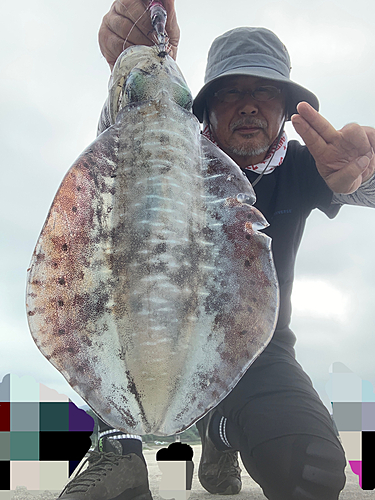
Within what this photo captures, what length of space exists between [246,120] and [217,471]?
276 centimetres

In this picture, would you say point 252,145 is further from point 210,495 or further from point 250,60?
point 210,495

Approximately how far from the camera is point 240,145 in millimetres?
2779

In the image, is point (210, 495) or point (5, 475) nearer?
point (5, 475)

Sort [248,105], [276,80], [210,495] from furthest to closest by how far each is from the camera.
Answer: [210,495] → [248,105] → [276,80]

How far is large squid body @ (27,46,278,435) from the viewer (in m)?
1.20

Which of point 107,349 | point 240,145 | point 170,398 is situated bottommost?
point 170,398

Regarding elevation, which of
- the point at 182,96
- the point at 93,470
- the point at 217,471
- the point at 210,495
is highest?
the point at 182,96

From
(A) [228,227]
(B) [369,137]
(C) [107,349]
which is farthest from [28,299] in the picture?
(B) [369,137]

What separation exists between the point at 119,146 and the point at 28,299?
0.66 metres

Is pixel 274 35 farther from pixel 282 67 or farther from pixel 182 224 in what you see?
pixel 182 224

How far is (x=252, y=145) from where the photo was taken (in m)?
2.77

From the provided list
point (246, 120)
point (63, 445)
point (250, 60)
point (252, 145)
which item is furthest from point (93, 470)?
point (250, 60)

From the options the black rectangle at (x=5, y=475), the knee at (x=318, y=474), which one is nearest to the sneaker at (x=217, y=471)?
the knee at (x=318, y=474)

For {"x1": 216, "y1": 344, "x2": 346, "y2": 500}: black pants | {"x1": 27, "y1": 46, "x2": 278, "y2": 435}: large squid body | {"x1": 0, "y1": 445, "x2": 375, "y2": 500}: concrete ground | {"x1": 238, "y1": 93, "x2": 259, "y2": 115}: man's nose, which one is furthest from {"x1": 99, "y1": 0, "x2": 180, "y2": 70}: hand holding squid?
{"x1": 0, "y1": 445, "x2": 375, "y2": 500}: concrete ground
